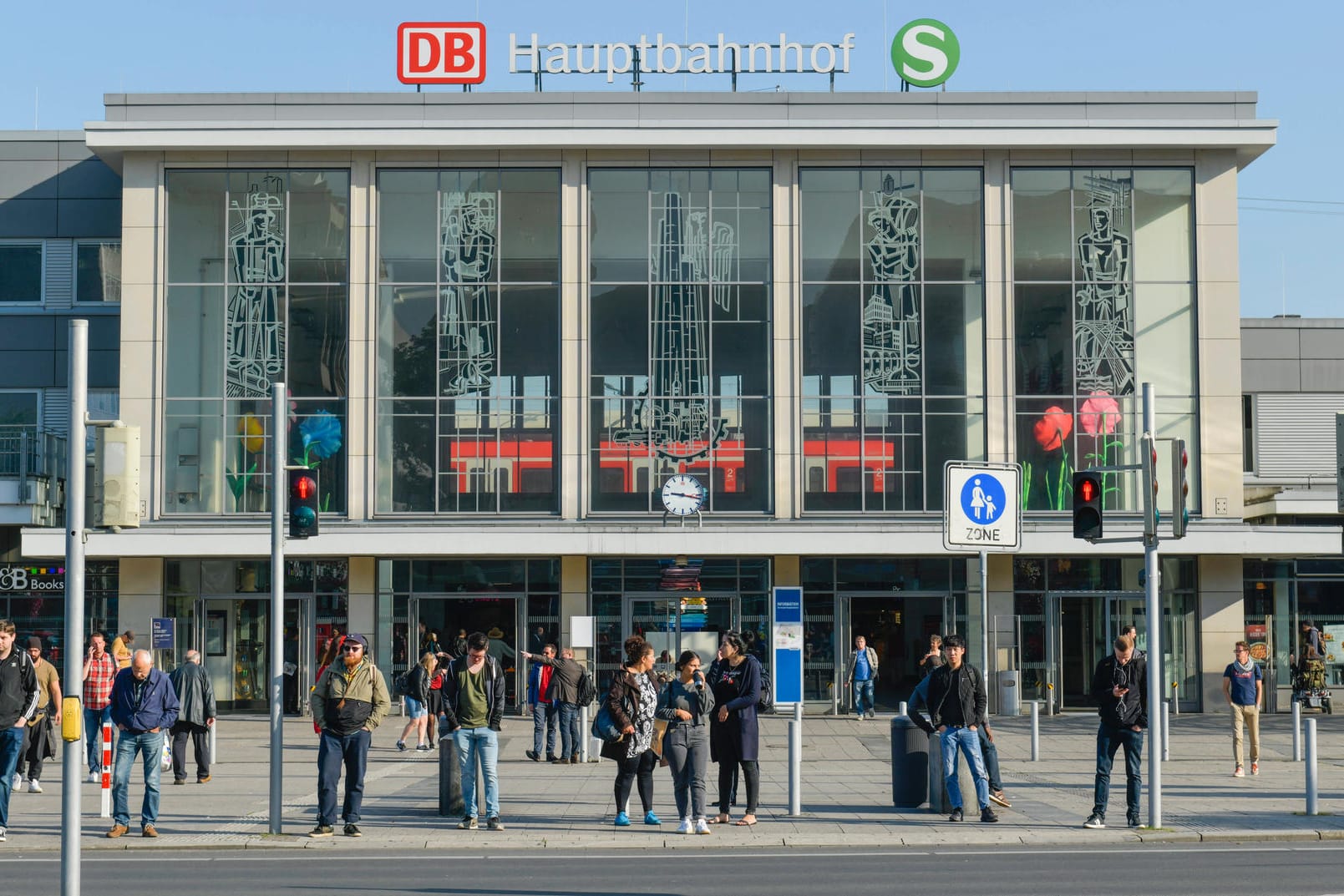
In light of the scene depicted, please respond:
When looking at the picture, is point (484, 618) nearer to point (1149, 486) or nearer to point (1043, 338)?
point (1043, 338)

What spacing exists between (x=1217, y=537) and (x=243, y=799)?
20.4 m

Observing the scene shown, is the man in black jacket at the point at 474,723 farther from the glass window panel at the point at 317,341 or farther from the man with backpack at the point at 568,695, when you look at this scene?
the glass window panel at the point at 317,341

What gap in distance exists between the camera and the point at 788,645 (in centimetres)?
2645

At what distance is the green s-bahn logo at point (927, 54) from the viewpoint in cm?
3350

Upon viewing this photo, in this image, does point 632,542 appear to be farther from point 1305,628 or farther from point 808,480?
point 1305,628

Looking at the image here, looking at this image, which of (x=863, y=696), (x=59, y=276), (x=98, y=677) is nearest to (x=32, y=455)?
(x=59, y=276)

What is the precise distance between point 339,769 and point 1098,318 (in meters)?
21.7

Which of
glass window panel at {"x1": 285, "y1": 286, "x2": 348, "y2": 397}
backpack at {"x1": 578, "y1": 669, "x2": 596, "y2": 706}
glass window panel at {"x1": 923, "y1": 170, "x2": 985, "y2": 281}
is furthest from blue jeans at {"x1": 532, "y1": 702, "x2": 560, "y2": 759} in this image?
glass window panel at {"x1": 923, "y1": 170, "x2": 985, "y2": 281}

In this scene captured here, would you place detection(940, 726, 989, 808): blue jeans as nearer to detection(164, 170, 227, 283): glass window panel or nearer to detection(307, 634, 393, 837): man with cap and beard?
detection(307, 634, 393, 837): man with cap and beard

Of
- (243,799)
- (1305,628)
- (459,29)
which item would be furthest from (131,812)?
(1305,628)

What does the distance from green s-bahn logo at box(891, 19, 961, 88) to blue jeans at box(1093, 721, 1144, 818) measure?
20608 mm

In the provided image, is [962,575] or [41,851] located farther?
[962,575]

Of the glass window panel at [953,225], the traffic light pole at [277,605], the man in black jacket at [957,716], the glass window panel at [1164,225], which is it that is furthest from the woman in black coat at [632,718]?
the glass window panel at [1164,225]

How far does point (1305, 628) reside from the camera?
33.6 metres
